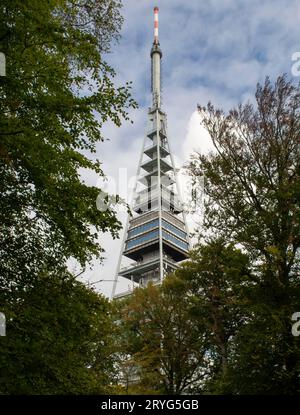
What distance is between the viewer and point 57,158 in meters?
10.5

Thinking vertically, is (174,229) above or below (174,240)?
above

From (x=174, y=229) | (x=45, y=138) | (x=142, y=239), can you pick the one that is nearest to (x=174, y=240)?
(x=174, y=229)

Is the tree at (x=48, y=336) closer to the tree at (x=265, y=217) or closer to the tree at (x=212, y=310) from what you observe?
the tree at (x=265, y=217)

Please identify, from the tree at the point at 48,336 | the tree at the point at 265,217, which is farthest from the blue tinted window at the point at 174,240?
the tree at the point at 48,336

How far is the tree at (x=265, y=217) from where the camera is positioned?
15781 millimetres

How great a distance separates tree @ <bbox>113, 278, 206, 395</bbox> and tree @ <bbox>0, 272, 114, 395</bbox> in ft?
60.0

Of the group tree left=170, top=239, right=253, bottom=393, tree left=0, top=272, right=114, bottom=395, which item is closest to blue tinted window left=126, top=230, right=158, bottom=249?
tree left=170, top=239, right=253, bottom=393

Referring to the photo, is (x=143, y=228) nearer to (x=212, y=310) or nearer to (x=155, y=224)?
(x=155, y=224)

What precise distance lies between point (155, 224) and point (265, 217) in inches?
3644

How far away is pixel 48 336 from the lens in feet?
34.3

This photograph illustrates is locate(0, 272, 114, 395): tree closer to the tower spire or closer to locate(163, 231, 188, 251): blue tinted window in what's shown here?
locate(163, 231, 188, 251): blue tinted window

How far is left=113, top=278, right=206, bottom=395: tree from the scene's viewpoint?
3111cm

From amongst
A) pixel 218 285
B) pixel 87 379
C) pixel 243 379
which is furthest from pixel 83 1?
pixel 218 285

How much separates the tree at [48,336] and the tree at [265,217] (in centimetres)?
611
